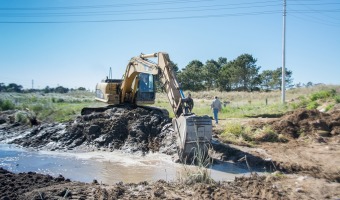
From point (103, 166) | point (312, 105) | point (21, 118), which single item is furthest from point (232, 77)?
point (103, 166)

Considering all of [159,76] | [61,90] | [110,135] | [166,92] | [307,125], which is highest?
[159,76]

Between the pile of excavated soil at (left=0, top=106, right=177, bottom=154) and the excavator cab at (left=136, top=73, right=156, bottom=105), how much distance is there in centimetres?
105

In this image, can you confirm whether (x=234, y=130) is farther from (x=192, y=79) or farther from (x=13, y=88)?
(x=13, y=88)

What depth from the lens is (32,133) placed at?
16.3 meters

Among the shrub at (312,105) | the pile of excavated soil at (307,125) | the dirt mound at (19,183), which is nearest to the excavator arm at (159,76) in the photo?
the pile of excavated soil at (307,125)

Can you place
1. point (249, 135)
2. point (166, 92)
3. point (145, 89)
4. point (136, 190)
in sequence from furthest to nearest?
point (145, 89) < point (249, 135) < point (166, 92) < point (136, 190)

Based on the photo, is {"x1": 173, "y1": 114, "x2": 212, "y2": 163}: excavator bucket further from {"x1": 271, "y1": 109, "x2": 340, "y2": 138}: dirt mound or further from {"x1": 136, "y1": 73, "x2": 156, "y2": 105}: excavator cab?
{"x1": 136, "y1": 73, "x2": 156, "y2": 105}: excavator cab

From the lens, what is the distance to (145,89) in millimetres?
17578

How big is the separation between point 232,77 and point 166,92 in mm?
47132

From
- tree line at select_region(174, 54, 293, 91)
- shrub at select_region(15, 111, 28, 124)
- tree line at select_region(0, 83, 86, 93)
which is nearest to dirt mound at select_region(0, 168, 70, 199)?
shrub at select_region(15, 111, 28, 124)

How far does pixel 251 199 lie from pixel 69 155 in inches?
321

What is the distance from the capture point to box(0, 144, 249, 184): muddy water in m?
9.82

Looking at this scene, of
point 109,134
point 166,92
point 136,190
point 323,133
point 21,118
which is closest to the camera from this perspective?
point 136,190

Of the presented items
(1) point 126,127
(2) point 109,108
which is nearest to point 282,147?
(1) point 126,127
